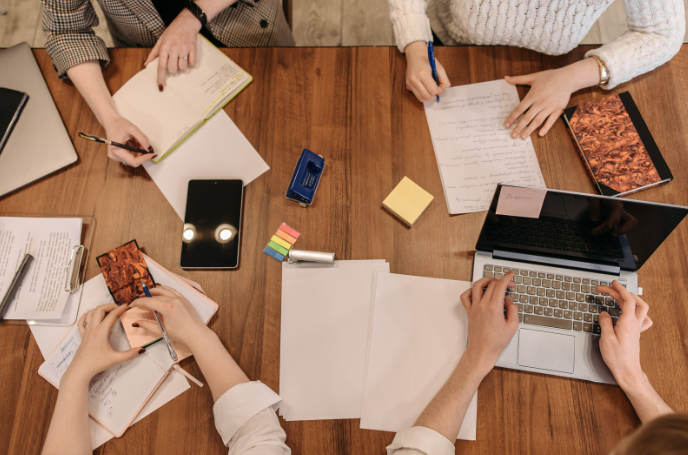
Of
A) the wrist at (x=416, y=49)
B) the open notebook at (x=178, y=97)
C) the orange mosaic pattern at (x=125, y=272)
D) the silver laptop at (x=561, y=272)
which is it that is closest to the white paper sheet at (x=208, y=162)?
the open notebook at (x=178, y=97)

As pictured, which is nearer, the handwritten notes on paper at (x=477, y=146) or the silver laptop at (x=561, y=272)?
the silver laptop at (x=561, y=272)

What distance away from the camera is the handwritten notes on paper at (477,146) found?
2.87 feet

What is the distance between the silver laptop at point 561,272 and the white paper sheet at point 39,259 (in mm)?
932

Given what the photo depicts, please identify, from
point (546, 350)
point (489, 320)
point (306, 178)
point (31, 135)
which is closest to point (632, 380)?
point (546, 350)

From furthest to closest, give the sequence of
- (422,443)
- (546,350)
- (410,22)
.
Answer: (410,22) < (546,350) < (422,443)

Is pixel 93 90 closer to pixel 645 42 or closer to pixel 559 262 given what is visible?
pixel 559 262

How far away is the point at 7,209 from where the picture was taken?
0.89 metres

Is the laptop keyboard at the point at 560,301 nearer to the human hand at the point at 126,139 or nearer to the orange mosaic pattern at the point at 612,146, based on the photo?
the orange mosaic pattern at the point at 612,146

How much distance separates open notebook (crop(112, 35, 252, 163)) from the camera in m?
0.94

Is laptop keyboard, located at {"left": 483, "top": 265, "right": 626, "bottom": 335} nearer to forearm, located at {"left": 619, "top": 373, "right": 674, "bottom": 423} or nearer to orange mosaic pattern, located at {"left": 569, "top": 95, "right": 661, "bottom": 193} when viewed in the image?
forearm, located at {"left": 619, "top": 373, "right": 674, "bottom": 423}

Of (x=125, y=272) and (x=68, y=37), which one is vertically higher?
(x=68, y=37)

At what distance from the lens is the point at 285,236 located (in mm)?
855

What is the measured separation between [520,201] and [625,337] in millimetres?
357

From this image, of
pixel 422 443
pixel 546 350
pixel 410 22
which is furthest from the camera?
pixel 410 22
